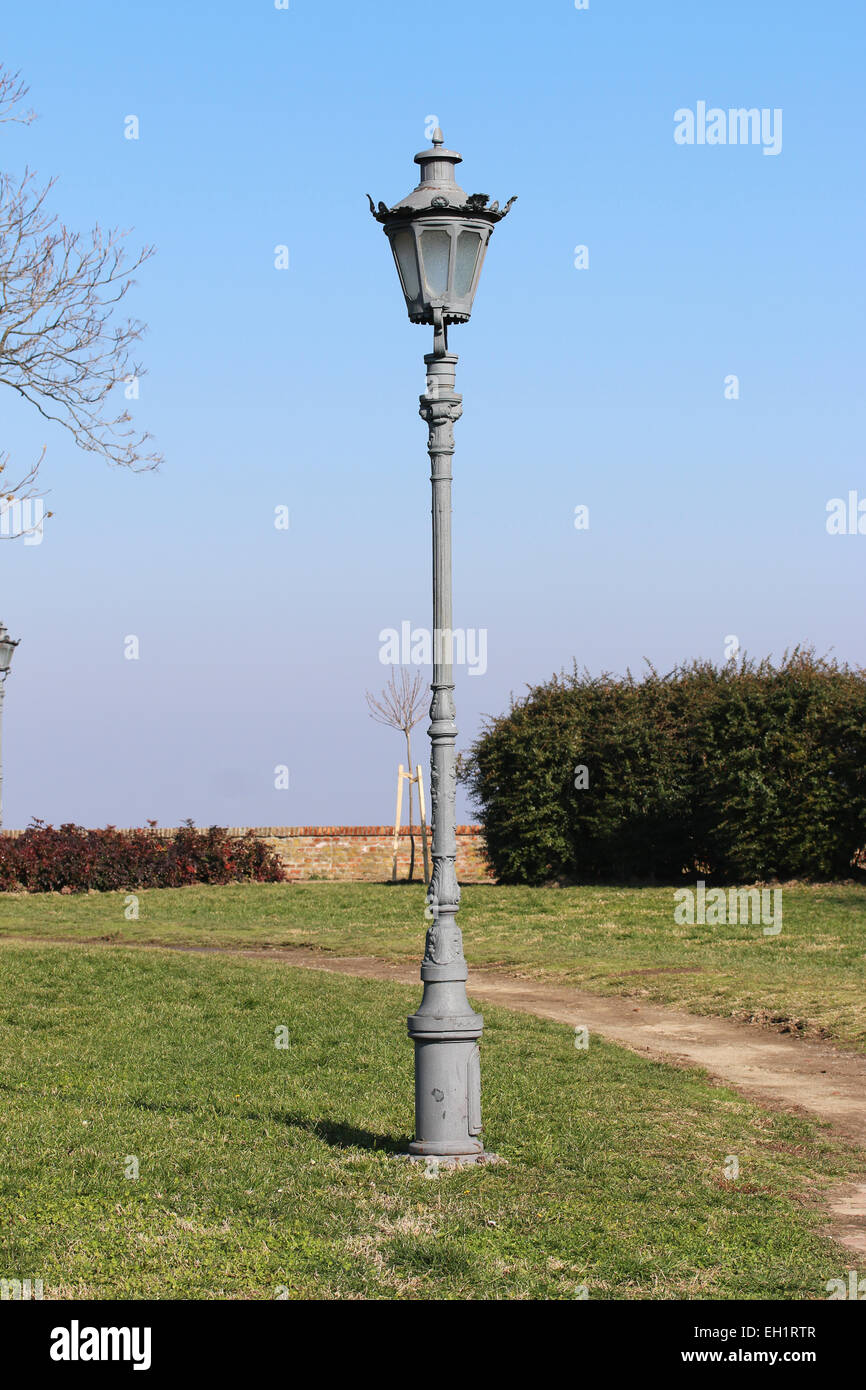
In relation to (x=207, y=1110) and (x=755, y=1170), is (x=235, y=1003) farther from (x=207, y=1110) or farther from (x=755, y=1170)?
(x=755, y=1170)

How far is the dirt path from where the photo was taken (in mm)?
9555

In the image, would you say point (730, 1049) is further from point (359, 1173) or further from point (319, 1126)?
point (359, 1173)

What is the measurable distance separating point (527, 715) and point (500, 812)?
1.89 meters

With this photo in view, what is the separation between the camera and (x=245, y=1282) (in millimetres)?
5586

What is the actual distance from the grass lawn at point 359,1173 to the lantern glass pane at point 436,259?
485 centimetres

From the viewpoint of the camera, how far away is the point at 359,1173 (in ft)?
24.3

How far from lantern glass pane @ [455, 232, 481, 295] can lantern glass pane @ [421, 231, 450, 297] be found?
7cm

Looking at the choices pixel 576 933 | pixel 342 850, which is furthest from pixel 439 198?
pixel 342 850

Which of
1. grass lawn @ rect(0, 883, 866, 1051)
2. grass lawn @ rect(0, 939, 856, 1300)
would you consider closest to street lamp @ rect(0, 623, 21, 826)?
grass lawn @ rect(0, 883, 866, 1051)

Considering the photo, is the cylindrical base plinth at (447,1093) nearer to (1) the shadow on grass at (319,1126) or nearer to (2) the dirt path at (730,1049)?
(1) the shadow on grass at (319,1126)

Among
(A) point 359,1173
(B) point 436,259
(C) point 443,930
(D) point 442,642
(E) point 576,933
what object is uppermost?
(B) point 436,259

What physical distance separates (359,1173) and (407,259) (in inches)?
198

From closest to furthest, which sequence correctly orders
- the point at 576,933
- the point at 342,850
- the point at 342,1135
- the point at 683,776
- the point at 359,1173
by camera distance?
the point at 359,1173
the point at 342,1135
the point at 576,933
the point at 683,776
the point at 342,850
